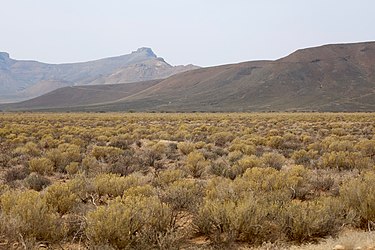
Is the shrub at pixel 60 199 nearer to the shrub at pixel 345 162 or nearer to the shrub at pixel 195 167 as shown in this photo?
the shrub at pixel 195 167

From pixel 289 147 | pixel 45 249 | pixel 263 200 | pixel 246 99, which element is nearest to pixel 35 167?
pixel 45 249

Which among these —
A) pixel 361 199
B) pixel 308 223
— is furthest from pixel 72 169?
pixel 361 199

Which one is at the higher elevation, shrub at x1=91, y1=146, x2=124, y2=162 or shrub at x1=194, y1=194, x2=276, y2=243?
shrub at x1=194, y1=194, x2=276, y2=243

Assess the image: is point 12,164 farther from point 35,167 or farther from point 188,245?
point 188,245

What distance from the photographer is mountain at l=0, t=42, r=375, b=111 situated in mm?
106875

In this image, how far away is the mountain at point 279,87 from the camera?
351 feet

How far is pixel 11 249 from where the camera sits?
515cm

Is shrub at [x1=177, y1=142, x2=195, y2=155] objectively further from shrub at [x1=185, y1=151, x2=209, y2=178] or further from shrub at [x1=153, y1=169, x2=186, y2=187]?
shrub at [x1=153, y1=169, x2=186, y2=187]

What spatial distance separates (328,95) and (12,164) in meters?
109

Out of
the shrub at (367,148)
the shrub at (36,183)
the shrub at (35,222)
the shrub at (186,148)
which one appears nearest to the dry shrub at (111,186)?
the shrub at (36,183)

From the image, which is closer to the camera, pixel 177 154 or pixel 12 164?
pixel 12 164

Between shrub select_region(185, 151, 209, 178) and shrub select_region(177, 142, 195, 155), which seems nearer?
shrub select_region(185, 151, 209, 178)

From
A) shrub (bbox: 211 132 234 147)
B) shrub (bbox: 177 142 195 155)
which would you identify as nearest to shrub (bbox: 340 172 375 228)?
shrub (bbox: 177 142 195 155)

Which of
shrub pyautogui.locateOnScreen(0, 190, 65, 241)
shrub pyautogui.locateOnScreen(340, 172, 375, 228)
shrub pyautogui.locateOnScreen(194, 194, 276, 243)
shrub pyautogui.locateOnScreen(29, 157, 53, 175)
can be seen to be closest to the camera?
shrub pyautogui.locateOnScreen(0, 190, 65, 241)
